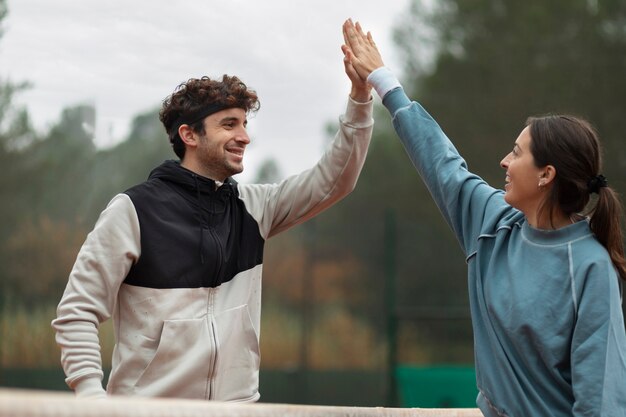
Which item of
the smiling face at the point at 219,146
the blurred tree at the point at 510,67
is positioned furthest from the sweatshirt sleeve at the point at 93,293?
the blurred tree at the point at 510,67

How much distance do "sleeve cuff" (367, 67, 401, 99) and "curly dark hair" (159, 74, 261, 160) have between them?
1.61 feet

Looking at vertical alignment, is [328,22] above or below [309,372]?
above

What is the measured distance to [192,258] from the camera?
3.27 metres

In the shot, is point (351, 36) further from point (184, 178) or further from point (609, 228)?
point (609, 228)

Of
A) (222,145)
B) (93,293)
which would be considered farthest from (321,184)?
(93,293)

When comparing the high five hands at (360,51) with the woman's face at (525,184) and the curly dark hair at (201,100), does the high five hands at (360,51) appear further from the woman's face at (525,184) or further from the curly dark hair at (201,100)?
the woman's face at (525,184)

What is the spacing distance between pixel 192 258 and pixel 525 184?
1131 millimetres

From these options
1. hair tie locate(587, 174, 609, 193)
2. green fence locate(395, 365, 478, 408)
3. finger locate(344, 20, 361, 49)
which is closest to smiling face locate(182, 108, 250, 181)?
finger locate(344, 20, 361, 49)

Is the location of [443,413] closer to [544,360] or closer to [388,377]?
[544,360]

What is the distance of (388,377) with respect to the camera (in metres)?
9.01

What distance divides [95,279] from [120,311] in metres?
0.19

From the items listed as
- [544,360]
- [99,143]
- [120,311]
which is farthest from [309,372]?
[544,360]

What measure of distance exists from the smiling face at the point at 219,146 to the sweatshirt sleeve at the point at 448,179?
60 centimetres

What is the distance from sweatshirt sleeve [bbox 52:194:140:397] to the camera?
9.86 ft
